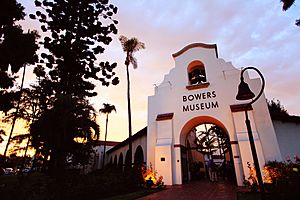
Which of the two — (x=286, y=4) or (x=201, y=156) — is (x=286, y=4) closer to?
(x=286, y=4)

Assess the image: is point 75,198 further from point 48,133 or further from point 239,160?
point 239,160

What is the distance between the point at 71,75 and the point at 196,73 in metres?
8.29

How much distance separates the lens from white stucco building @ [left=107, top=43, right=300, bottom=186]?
29.1ft

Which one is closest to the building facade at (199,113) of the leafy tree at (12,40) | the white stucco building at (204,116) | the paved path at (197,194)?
the white stucco building at (204,116)

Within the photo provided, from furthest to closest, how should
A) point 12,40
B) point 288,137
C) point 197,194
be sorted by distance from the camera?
point 288,137 < point 12,40 < point 197,194

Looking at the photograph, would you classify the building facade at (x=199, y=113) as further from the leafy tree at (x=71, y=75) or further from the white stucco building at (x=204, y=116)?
the leafy tree at (x=71, y=75)

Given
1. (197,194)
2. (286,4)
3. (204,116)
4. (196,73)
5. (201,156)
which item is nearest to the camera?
(286,4)

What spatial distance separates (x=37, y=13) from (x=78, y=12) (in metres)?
2.24

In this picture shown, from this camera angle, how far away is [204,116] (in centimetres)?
1054

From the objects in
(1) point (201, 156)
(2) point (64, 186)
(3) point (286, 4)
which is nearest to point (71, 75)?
(2) point (64, 186)

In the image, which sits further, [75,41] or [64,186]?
[75,41]

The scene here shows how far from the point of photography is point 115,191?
7414 millimetres

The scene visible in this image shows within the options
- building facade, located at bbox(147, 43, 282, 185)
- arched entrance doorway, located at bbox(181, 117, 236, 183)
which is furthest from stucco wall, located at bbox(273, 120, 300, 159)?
arched entrance doorway, located at bbox(181, 117, 236, 183)

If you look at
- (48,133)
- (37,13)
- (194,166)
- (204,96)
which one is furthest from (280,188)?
(37,13)
